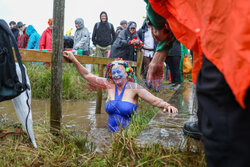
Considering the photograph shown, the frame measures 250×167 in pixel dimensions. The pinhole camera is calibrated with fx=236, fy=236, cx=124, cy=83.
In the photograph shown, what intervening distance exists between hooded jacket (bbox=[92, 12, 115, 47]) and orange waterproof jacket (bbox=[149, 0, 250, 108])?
7236 millimetres

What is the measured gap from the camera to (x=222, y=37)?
814 millimetres

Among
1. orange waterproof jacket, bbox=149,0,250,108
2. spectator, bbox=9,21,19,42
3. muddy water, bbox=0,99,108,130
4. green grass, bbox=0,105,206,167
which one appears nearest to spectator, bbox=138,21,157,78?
muddy water, bbox=0,99,108,130

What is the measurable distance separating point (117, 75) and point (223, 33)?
2.64 meters

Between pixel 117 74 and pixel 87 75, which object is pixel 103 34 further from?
pixel 117 74

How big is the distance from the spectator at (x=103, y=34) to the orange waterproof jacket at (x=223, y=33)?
285 inches

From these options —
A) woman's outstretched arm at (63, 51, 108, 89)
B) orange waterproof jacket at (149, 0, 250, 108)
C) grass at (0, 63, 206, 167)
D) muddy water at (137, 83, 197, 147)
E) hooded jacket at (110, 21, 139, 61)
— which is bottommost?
grass at (0, 63, 206, 167)

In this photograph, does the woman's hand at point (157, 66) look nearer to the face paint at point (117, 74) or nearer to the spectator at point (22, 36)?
the face paint at point (117, 74)

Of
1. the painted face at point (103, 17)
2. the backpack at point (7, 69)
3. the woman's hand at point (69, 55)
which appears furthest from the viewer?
the painted face at point (103, 17)

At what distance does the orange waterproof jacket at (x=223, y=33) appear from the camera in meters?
0.74

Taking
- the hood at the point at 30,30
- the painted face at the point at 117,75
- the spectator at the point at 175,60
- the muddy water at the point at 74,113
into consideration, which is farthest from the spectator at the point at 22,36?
the painted face at the point at 117,75

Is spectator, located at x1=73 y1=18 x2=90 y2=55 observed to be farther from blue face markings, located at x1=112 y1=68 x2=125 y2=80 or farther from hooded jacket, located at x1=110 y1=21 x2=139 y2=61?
blue face markings, located at x1=112 y1=68 x2=125 y2=80

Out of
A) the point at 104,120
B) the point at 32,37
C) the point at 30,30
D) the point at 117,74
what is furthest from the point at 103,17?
the point at 117,74

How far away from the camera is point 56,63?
2707mm

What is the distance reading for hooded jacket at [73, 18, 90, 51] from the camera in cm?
771
